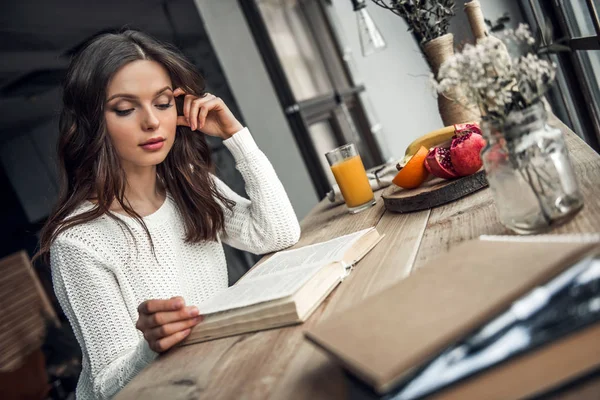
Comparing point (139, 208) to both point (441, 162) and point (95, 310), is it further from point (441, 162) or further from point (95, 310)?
point (441, 162)

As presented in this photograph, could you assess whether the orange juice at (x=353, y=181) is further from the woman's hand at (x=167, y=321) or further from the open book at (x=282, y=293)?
the woman's hand at (x=167, y=321)

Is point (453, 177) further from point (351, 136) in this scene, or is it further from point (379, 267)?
point (351, 136)

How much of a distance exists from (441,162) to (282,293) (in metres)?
0.54

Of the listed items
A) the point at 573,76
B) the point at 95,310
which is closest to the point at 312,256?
the point at 95,310

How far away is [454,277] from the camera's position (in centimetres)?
60

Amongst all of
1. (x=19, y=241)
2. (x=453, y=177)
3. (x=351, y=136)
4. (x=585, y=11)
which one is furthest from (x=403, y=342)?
(x=351, y=136)

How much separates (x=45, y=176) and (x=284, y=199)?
1758 mm

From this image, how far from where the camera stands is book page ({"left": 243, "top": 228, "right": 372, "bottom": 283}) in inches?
38.5

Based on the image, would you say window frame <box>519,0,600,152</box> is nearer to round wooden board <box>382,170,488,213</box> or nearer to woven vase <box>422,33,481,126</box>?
woven vase <box>422,33,481,126</box>

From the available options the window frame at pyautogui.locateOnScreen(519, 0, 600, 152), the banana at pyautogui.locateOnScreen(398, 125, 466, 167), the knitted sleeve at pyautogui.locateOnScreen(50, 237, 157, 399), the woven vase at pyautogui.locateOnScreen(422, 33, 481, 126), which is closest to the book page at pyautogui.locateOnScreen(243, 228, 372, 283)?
the knitted sleeve at pyautogui.locateOnScreen(50, 237, 157, 399)

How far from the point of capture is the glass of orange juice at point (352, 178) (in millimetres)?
1519

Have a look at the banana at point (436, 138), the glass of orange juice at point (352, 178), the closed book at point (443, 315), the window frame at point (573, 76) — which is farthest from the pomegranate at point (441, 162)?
the window frame at point (573, 76)

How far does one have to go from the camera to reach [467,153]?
1132 mm

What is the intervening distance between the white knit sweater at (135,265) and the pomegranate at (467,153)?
532 mm
